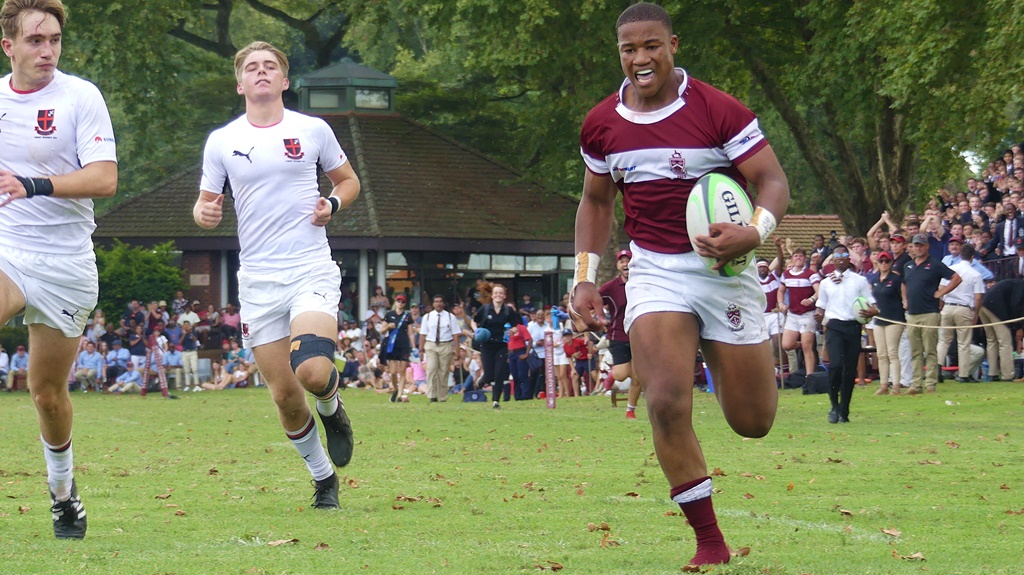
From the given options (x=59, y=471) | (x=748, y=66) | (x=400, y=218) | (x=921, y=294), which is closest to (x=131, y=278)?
(x=400, y=218)

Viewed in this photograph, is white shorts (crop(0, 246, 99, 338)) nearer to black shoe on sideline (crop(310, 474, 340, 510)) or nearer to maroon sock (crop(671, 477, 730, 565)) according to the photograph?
black shoe on sideline (crop(310, 474, 340, 510))

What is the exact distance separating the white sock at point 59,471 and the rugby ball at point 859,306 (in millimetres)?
11092

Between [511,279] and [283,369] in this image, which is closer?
[283,369]

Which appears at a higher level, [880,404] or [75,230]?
[75,230]

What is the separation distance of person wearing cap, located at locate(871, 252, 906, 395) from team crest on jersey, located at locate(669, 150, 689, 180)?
1518 centimetres

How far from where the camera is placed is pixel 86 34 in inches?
1515

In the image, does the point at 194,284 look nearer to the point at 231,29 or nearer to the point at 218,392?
the point at 218,392

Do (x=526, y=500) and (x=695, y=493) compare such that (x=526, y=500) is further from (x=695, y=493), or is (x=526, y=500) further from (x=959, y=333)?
(x=959, y=333)

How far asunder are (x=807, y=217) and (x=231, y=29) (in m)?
28.9

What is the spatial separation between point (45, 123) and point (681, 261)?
3.38m

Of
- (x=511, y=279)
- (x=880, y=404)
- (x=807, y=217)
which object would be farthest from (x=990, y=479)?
(x=807, y=217)

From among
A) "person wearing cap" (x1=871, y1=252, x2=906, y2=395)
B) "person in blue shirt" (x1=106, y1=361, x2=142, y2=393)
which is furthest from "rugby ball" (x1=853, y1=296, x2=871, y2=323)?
"person in blue shirt" (x1=106, y1=361, x2=142, y2=393)

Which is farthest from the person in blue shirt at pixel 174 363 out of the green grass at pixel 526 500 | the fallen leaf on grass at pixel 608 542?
the fallen leaf on grass at pixel 608 542

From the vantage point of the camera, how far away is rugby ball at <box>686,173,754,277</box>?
20.7 feet
